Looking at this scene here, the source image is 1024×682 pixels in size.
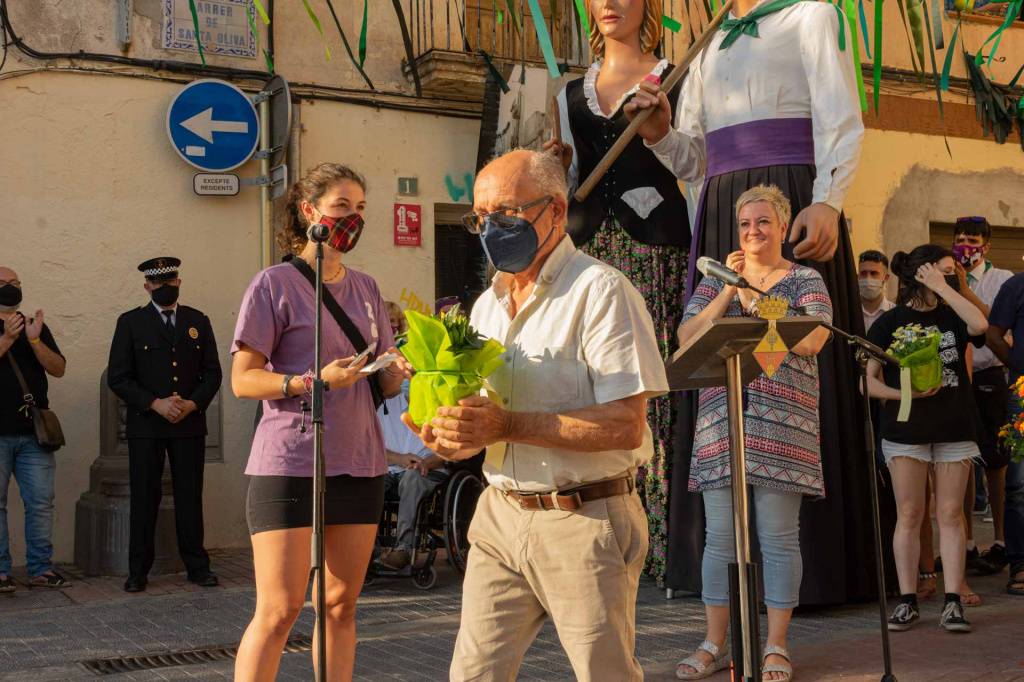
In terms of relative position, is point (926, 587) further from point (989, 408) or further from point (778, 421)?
point (778, 421)

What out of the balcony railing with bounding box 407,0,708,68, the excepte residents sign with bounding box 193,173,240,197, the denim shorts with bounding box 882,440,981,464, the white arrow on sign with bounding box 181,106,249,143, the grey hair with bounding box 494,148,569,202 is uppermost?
the balcony railing with bounding box 407,0,708,68

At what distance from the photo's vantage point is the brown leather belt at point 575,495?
300cm

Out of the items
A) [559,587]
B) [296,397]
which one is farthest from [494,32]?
[559,587]

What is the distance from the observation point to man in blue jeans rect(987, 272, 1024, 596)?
23.6 feet

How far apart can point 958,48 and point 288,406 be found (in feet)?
36.6

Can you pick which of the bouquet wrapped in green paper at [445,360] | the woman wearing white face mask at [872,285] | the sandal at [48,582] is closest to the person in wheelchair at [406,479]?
the sandal at [48,582]

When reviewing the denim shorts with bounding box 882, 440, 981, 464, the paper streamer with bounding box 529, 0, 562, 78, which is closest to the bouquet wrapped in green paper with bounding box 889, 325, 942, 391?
the denim shorts with bounding box 882, 440, 981, 464

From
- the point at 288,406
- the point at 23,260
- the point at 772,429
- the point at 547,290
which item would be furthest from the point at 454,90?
the point at 547,290

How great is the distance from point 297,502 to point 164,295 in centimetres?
490

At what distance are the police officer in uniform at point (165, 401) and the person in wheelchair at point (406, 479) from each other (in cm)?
129

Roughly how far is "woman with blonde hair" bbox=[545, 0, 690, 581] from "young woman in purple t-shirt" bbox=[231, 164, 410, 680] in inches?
93.2

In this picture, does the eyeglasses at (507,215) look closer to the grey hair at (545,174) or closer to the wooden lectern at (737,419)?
the grey hair at (545,174)

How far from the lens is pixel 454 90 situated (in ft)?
33.9

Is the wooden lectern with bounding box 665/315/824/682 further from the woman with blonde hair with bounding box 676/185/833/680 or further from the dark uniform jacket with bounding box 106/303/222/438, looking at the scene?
the dark uniform jacket with bounding box 106/303/222/438
